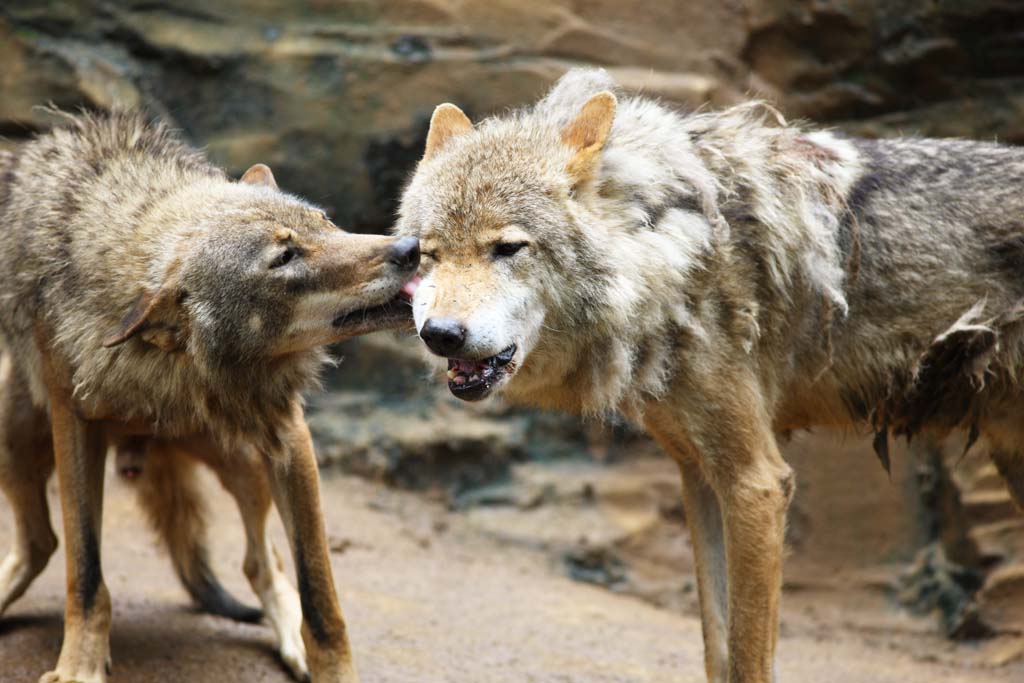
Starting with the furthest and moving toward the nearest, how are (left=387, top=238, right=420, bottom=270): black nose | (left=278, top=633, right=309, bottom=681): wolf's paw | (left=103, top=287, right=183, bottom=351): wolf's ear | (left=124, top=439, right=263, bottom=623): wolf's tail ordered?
1. (left=124, top=439, right=263, bottom=623): wolf's tail
2. (left=278, top=633, right=309, bottom=681): wolf's paw
3. (left=103, top=287, right=183, bottom=351): wolf's ear
4. (left=387, top=238, right=420, bottom=270): black nose

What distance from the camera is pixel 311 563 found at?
13.9 ft

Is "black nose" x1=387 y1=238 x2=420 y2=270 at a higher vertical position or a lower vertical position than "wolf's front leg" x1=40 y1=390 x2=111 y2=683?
higher

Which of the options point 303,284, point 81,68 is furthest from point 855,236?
point 81,68

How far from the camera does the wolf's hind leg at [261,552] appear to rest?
4750 millimetres

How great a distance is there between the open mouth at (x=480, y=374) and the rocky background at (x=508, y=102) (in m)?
3.88

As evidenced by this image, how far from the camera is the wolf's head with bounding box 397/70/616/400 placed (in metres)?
3.63

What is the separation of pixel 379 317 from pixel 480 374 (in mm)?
493

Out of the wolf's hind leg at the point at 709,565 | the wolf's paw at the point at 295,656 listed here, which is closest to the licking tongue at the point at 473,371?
the wolf's hind leg at the point at 709,565

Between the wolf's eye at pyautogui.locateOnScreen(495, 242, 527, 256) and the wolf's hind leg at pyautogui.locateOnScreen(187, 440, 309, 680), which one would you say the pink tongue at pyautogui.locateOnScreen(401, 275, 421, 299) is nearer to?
the wolf's eye at pyautogui.locateOnScreen(495, 242, 527, 256)

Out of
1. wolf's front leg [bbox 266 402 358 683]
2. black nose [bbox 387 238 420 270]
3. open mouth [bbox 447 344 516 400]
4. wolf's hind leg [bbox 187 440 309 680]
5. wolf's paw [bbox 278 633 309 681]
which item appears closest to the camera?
open mouth [bbox 447 344 516 400]

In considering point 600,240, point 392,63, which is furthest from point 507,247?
point 392,63

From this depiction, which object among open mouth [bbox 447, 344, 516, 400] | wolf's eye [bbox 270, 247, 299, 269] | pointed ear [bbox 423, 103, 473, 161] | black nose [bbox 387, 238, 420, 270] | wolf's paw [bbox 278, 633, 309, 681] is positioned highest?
pointed ear [bbox 423, 103, 473, 161]

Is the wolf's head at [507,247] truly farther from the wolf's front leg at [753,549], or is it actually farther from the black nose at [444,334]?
the wolf's front leg at [753,549]

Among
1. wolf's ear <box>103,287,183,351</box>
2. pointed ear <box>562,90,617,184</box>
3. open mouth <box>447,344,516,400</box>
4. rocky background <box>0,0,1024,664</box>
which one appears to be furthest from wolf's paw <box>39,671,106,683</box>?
rocky background <box>0,0,1024,664</box>
